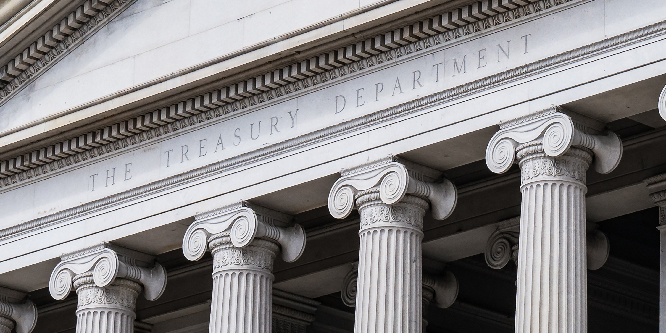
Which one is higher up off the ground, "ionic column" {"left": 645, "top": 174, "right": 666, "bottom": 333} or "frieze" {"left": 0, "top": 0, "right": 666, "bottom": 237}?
"frieze" {"left": 0, "top": 0, "right": 666, "bottom": 237}

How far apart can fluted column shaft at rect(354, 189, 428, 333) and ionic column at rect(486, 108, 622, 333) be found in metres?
2.69

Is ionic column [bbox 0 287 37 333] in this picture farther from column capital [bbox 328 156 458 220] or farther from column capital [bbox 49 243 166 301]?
column capital [bbox 328 156 458 220]

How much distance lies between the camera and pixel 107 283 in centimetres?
4100

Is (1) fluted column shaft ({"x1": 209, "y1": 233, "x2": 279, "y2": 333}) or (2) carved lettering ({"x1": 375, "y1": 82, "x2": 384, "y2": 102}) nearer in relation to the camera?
(2) carved lettering ({"x1": 375, "y1": 82, "x2": 384, "y2": 102})

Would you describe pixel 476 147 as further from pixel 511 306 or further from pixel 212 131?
pixel 511 306

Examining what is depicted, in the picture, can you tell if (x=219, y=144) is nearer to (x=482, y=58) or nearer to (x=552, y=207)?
(x=482, y=58)

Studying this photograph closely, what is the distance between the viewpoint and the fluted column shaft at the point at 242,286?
3850 cm

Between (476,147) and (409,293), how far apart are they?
3272 millimetres

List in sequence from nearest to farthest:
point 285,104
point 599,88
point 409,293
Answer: point 599,88
point 409,293
point 285,104

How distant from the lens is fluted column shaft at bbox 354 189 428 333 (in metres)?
35.7

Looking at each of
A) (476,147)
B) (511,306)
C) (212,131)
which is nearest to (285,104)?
(212,131)

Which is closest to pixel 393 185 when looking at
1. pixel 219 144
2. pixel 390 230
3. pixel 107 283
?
pixel 390 230

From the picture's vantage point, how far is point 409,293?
118ft

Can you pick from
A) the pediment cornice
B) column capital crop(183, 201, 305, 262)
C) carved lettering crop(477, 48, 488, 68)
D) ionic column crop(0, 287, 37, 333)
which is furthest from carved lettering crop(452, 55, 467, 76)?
ionic column crop(0, 287, 37, 333)
